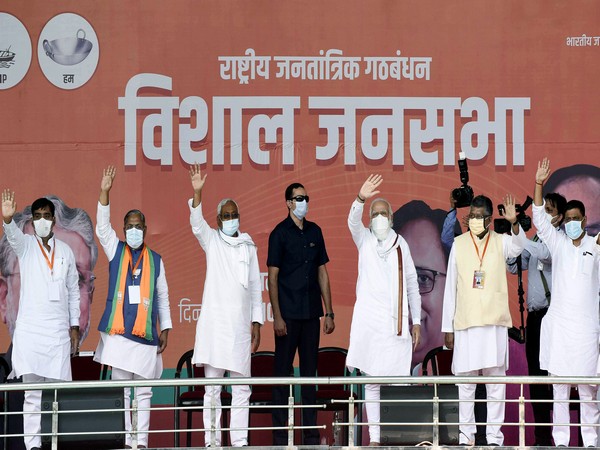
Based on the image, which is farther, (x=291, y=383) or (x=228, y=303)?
(x=228, y=303)

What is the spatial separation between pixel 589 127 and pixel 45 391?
199 inches

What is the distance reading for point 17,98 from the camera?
36.0 feet

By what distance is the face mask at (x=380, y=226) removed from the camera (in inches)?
360

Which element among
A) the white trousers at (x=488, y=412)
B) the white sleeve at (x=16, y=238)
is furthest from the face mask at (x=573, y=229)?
the white sleeve at (x=16, y=238)

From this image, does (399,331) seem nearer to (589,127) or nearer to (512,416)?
(512,416)

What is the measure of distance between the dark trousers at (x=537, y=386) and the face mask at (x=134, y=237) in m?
2.94

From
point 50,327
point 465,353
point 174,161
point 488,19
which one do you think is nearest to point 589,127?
point 488,19

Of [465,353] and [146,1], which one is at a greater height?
[146,1]

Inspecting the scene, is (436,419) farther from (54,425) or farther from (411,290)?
(54,425)

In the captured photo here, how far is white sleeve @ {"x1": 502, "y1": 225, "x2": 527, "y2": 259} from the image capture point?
9.06m

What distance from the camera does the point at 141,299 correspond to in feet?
29.8

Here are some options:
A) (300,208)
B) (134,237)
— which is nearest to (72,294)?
(134,237)

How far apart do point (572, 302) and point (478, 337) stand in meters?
0.69

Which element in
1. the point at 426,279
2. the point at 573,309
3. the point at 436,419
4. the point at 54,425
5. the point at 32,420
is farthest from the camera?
the point at 426,279
